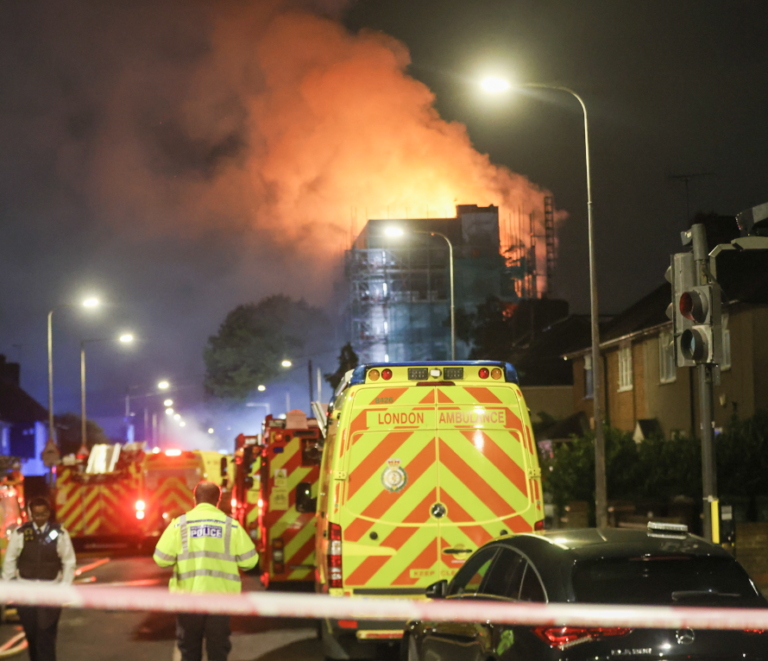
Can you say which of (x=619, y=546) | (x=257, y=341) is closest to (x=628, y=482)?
(x=619, y=546)

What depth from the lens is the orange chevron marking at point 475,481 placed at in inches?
369

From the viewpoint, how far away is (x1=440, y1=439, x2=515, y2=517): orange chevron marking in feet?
30.7

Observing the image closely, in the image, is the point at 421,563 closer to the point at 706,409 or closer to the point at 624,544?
the point at 706,409

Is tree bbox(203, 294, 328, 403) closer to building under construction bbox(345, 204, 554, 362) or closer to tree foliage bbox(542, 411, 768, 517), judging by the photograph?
building under construction bbox(345, 204, 554, 362)

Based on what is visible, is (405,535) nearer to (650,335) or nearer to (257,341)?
(650,335)

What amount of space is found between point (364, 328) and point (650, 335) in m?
49.2

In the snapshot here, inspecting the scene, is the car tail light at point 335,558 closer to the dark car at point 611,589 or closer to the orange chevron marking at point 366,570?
the orange chevron marking at point 366,570

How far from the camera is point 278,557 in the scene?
14.4m

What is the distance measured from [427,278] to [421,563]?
7354 centimetres

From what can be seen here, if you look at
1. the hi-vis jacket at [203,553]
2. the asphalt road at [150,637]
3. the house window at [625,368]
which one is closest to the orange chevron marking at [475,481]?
the hi-vis jacket at [203,553]

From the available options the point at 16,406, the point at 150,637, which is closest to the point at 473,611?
the point at 150,637

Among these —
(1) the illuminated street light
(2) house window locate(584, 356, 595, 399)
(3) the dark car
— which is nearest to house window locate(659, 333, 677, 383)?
(2) house window locate(584, 356, 595, 399)

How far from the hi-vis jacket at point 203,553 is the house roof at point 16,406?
60.4 metres

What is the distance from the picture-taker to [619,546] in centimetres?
618
